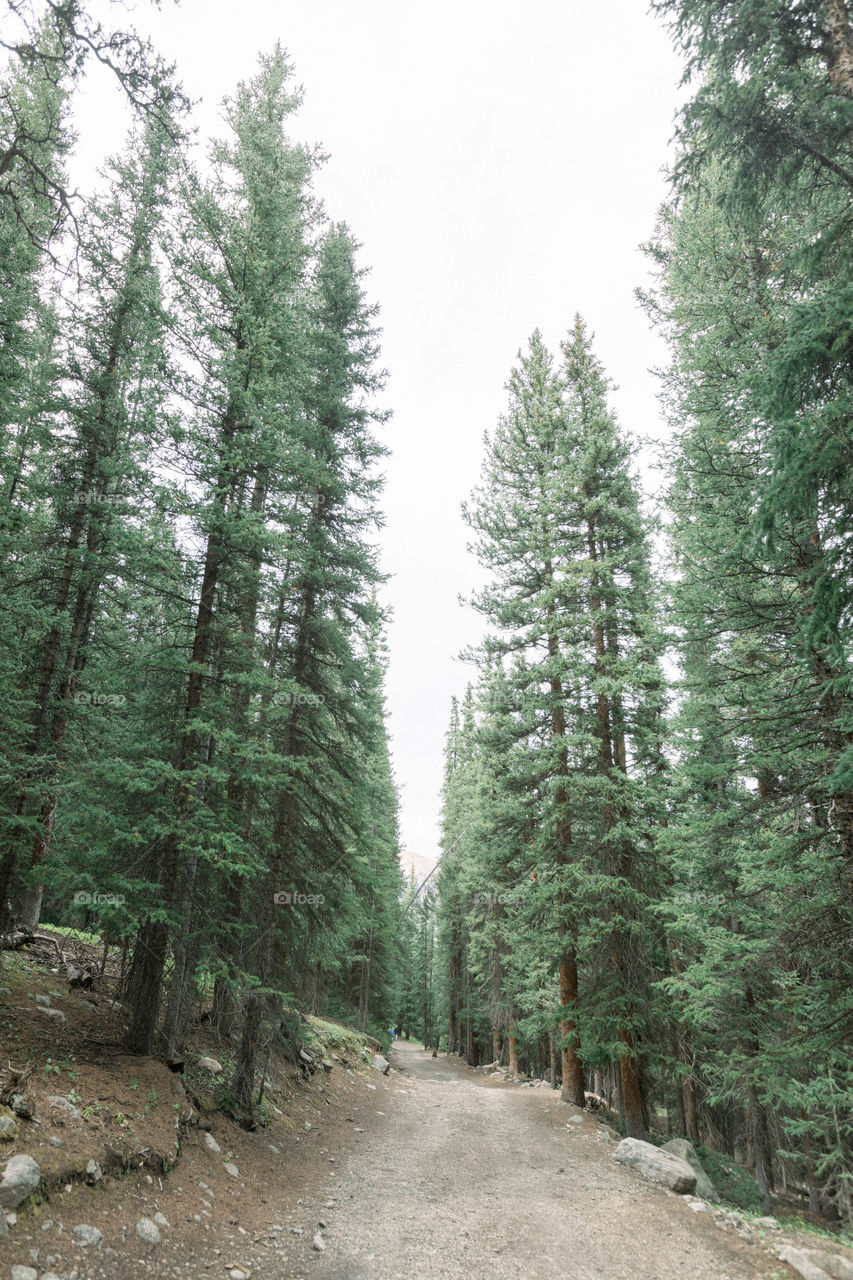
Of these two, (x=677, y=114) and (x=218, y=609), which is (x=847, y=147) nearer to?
Answer: (x=677, y=114)

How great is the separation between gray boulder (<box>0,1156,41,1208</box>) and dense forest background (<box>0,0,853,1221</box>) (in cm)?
222

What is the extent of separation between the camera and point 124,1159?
19.0ft

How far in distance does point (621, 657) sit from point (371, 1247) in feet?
34.6

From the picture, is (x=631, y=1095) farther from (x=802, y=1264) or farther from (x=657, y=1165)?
(x=802, y=1264)

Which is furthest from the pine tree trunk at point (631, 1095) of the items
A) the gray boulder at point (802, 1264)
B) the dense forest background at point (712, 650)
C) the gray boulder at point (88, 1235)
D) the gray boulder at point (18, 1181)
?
the gray boulder at point (18, 1181)

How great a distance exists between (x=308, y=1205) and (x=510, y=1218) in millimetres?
2552

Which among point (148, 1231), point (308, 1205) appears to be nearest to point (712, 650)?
point (308, 1205)

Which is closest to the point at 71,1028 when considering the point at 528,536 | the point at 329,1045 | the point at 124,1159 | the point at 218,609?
the point at 124,1159

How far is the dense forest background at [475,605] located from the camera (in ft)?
22.0

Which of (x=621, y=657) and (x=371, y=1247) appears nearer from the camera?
(x=371, y=1247)

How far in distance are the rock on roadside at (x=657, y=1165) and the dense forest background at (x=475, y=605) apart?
4.78ft

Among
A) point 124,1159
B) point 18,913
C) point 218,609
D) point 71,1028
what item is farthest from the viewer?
point 18,913

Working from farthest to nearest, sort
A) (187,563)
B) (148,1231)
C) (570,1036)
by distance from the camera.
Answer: (570,1036) → (187,563) → (148,1231)

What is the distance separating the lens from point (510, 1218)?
7348mm
